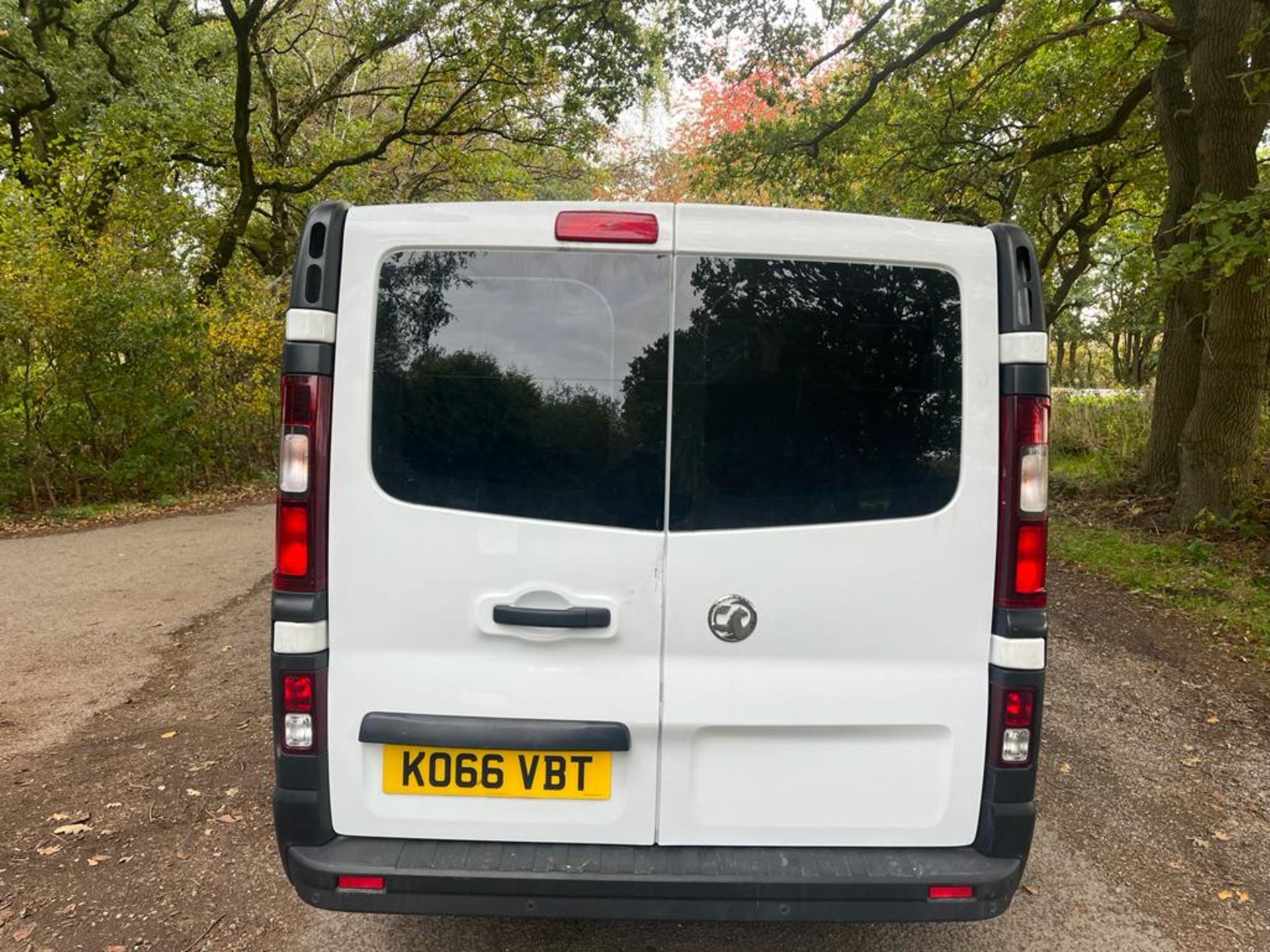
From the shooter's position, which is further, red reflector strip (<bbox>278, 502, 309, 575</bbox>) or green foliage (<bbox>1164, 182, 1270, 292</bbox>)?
green foliage (<bbox>1164, 182, 1270, 292</bbox>)

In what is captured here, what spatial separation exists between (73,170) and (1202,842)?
47.7 feet

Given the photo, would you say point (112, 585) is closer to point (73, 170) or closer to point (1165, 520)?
point (73, 170)

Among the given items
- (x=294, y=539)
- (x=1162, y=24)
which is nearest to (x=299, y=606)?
(x=294, y=539)

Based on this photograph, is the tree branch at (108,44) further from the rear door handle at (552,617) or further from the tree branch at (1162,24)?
the rear door handle at (552,617)

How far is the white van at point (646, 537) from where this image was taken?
1.99 meters

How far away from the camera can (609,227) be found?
6.57ft

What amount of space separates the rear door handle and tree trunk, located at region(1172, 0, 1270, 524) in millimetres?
8071

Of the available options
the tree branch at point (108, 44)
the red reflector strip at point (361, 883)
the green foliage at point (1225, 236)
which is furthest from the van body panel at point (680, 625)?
the tree branch at point (108, 44)

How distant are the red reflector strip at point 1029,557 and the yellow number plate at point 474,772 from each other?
1.09 m

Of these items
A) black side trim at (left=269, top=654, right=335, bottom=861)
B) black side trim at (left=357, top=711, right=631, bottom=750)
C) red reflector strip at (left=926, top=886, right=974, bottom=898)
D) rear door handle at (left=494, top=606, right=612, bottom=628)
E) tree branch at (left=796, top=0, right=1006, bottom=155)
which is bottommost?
red reflector strip at (left=926, top=886, right=974, bottom=898)

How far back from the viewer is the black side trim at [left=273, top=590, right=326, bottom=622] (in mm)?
1989

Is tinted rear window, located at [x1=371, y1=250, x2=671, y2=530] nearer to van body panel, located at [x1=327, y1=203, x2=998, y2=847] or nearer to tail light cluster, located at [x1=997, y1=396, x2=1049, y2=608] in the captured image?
van body panel, located at [x1=327, y1=203, x2=998, y2=847]

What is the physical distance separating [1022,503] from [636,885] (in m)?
1.30

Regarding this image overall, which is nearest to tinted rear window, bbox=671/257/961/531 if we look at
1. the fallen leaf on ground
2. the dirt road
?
the dirt road
